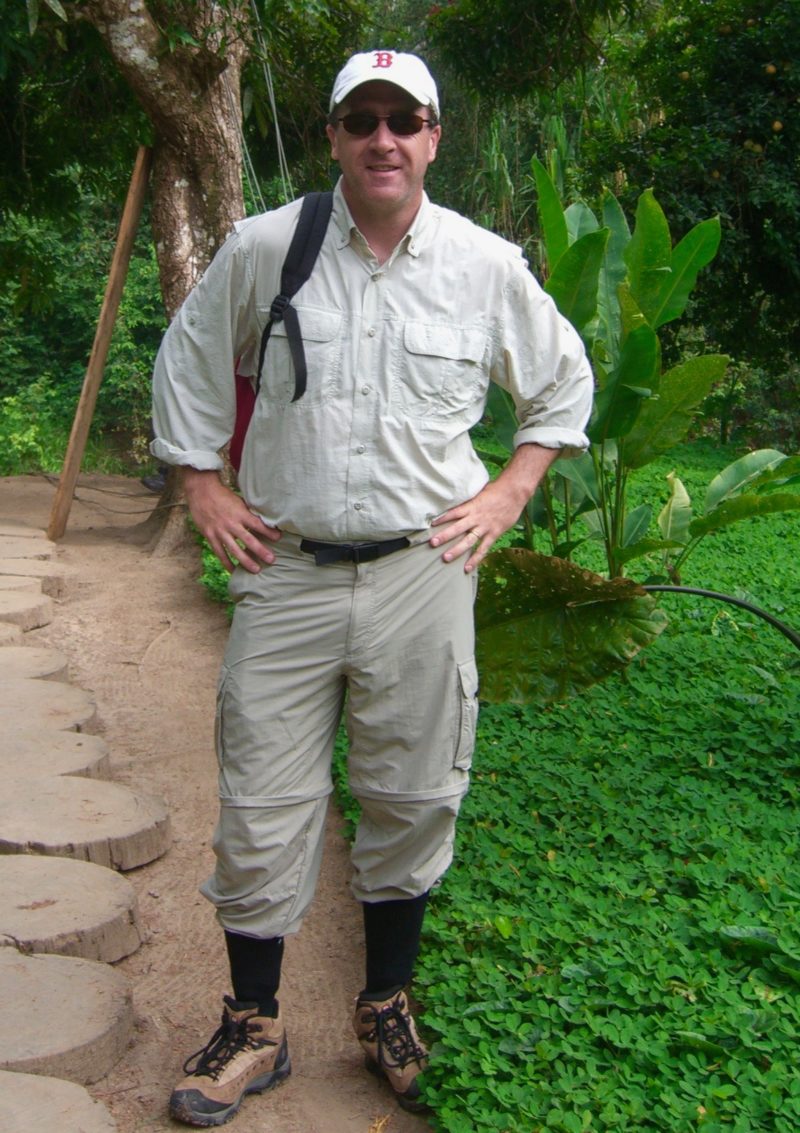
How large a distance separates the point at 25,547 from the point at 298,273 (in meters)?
5.58

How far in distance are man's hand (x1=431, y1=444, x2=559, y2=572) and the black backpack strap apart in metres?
0.39

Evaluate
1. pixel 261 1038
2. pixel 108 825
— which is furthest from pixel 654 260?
pixel 261 1038

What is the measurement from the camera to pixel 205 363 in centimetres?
258

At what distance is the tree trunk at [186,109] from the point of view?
267 inches

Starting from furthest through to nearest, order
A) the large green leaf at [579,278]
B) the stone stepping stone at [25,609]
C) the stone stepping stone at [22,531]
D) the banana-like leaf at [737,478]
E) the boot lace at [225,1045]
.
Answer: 1. the stone stepping stone at [22,531]
2. the stone stepping stone at [25,609]
3. the banana-like leaf at [737,478]
4. the large green leaf at [579,278]
5. the boot lace at [225,1045]

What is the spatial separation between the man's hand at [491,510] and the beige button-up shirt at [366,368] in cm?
3

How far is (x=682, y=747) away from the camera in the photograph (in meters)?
4.24

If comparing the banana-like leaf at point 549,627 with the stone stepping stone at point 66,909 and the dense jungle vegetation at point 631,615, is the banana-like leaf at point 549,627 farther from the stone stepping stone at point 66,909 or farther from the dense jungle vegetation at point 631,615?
the stone stepping stone at point 66,909

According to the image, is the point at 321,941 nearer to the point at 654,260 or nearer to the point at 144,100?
the point at 654,260

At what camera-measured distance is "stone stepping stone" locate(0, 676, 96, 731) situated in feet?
14.7

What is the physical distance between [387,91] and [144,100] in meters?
5.09

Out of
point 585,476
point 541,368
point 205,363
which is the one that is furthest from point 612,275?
point 205,363

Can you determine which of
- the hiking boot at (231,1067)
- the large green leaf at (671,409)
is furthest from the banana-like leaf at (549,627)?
the hiking boot at (231,1067)

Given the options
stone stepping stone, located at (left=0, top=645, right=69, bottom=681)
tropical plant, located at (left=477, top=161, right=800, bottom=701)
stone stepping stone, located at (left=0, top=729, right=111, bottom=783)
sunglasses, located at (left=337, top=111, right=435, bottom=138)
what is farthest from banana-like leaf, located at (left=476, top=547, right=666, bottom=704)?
sunglasses, located at (left=337, top=111, right=435, bottom=138)
